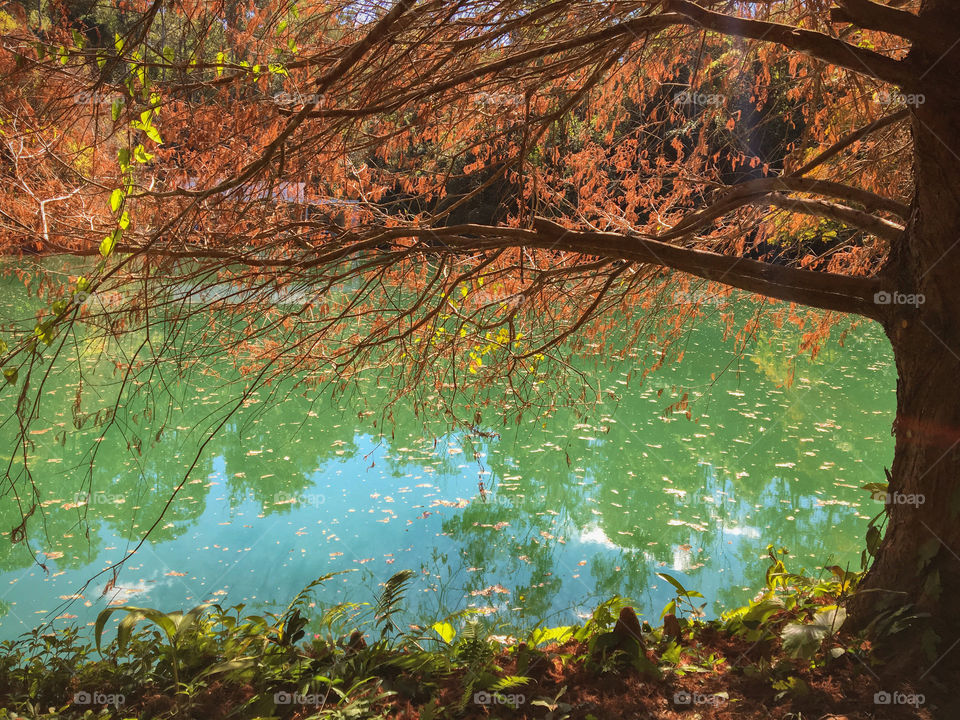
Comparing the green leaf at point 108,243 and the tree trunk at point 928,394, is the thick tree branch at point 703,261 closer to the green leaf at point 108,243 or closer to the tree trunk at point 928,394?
the tree trunk at point 928,394

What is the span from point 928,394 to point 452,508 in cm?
428

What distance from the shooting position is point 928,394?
9.61 ft

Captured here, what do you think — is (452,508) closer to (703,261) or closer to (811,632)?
(811,632)

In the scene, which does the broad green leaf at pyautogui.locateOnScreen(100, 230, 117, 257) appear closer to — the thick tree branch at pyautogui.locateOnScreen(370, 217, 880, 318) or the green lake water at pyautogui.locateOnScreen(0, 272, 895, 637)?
the thick tree branch at pyautogui.locateOnScreen(370, 217, 880, 318)

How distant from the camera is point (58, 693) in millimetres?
3021

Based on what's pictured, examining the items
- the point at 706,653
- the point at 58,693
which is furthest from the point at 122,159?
the point at 706,653

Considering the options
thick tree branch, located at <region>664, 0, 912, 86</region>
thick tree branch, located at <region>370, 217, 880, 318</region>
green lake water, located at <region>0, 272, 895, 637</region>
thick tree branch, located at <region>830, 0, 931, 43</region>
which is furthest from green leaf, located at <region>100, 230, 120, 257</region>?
thick tree branch, located at <region>830, 0, 931, 43</region>

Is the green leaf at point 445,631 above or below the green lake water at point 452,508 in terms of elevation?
above

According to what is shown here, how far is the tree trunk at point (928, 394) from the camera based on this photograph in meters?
2.72

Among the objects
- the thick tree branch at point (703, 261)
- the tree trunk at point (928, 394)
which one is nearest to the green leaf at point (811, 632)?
the tree trunk at point (928, 394)

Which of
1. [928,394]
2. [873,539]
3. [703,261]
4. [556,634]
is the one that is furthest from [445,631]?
[928,394]

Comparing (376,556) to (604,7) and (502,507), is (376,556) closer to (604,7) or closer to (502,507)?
(502,507)

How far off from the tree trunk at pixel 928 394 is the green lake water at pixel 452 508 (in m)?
0.67

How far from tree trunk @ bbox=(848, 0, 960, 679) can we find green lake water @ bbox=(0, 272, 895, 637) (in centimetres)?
67
